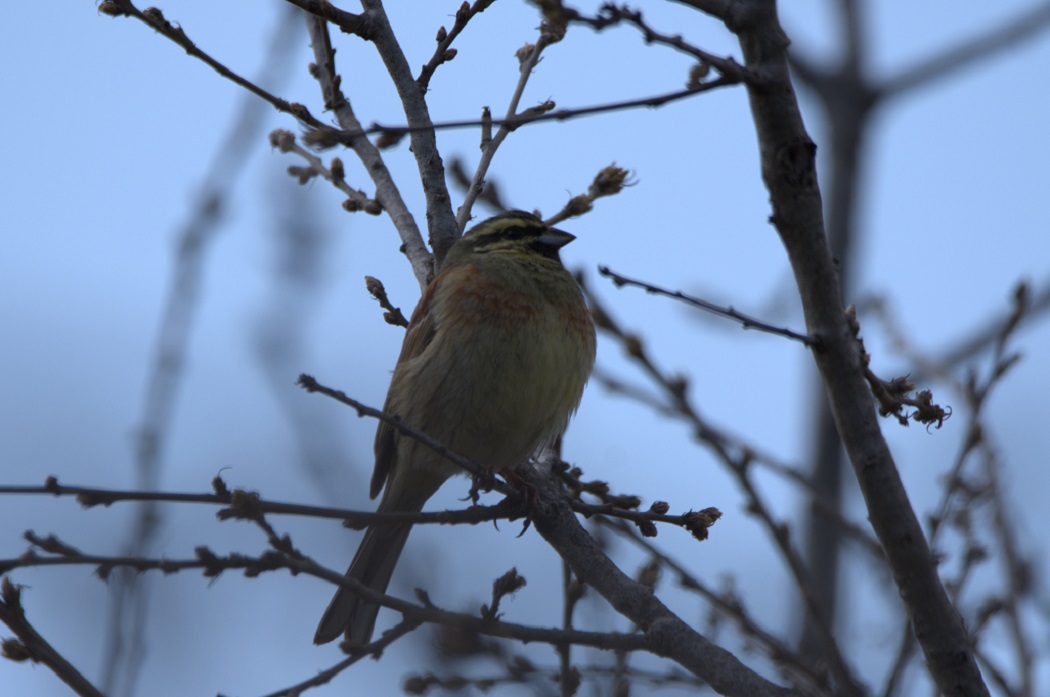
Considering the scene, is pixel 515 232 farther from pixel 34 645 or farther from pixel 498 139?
pixel 34 645

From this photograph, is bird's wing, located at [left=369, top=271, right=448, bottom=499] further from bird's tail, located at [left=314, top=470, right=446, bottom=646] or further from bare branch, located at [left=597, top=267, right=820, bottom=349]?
bare branch, located at [left=597, top=267, right=820, bottom=349]

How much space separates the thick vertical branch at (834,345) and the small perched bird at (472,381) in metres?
2.25

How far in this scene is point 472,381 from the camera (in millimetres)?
5613

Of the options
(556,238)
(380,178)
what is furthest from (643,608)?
(556,238)

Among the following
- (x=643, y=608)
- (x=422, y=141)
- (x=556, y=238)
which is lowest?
(x=643, y=608)

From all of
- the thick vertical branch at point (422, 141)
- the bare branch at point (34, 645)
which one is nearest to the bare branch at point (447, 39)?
the thick vertical branch at point (422, 141)

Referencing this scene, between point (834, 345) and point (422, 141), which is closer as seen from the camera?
point (834, 345)

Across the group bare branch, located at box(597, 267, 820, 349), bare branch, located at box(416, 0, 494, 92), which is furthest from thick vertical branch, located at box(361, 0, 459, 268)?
bare branch, located at box(597, 267, 820, 349)

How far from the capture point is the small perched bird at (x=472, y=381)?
18.3 feet

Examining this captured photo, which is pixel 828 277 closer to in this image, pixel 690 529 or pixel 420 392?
pixel 690 529

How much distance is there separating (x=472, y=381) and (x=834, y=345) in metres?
2.55

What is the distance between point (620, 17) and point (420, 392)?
3.01 meters

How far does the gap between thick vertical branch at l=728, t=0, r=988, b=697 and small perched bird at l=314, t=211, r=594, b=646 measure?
2251mm

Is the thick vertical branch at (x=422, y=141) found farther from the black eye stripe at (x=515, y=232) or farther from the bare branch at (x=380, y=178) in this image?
the black eye stripe at (x=515, y=232)
